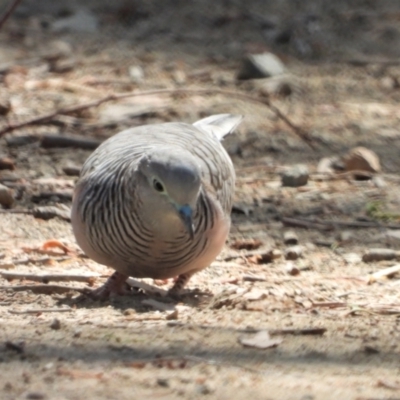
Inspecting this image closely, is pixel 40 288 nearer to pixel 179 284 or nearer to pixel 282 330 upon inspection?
pixel 179 284

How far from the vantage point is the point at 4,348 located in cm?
411

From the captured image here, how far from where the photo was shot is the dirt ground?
3.99 m

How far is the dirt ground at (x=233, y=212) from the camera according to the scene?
13.1ft

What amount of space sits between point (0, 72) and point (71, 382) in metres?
6.27

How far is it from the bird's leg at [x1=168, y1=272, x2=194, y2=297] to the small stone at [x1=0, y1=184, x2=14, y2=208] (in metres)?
1.68

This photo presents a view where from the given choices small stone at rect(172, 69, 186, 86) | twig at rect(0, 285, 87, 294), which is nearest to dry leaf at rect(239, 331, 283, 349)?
twig at rect(0, 285, 87, 294)

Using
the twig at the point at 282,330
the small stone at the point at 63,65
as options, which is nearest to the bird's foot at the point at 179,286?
the twig at the point at 282,330

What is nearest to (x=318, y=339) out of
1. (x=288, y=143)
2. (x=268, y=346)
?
(x=268, y=346)

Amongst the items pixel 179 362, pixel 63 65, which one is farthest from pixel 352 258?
pixel 63 65

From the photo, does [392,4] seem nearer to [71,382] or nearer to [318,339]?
[318,339]

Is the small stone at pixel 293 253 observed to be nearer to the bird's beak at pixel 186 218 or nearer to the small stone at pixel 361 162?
the small stone at pixel 361 162

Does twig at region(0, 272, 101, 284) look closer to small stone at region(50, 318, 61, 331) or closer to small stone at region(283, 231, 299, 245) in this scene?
small stone at region(50, 318, 61, 331)

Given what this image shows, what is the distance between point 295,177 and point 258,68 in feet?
8.37

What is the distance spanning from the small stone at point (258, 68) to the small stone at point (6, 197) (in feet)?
11.2
